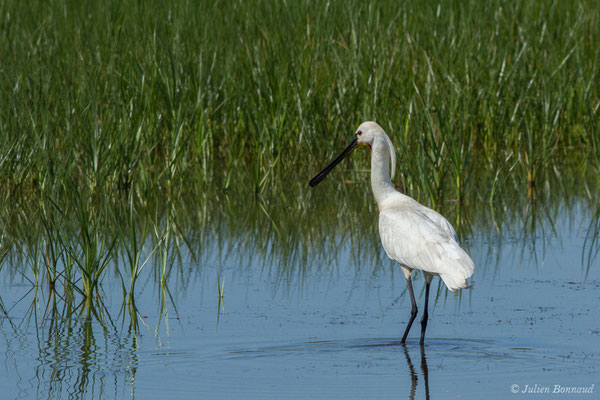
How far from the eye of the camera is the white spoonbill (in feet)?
21.3

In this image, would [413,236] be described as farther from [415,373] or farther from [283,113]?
[283,113]

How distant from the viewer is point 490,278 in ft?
26.3

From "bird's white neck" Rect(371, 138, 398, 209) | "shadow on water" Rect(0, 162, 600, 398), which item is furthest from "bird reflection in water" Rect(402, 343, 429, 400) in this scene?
"bird's white neck" Rect(371, 138, 398, 209)

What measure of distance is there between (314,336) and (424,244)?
887 mm

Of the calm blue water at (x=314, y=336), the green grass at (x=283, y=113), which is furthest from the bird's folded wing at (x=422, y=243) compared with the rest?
the green grass at (x=283, y=113)

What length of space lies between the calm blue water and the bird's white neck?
63 cm

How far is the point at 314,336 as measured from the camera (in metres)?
6.59

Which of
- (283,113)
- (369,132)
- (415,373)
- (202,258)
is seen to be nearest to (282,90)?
(283,113)

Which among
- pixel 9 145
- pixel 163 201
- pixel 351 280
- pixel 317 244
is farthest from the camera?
pixel 163 201

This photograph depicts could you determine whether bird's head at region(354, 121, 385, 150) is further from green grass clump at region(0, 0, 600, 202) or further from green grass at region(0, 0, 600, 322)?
green grass clump at region(0, 0, 600, 202)

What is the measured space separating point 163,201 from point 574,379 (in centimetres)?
589

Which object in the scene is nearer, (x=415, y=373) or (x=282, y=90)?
(x=415, y=373)

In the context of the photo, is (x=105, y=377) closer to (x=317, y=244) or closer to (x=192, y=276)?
(x=192, y=276)

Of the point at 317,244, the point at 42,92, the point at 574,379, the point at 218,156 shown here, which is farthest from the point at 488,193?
the point at 574,379
